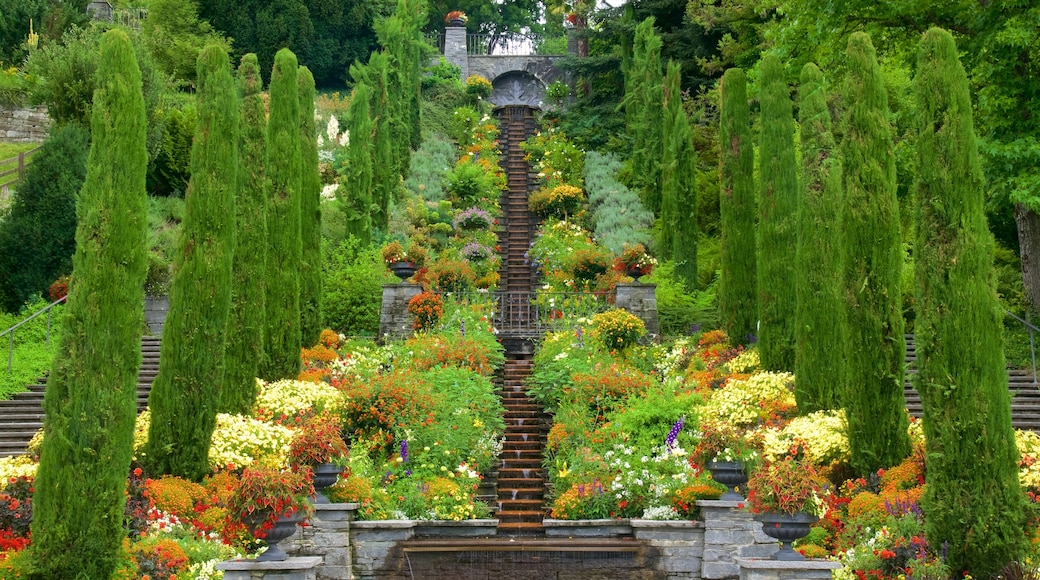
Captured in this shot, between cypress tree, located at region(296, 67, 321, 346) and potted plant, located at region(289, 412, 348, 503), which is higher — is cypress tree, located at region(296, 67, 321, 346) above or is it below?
above

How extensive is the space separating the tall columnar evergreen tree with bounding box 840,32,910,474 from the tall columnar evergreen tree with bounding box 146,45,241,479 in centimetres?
759

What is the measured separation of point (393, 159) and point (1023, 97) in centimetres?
1704

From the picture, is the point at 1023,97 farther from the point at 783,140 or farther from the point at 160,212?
the point at 160,212

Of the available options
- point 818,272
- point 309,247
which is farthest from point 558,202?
point 818,272

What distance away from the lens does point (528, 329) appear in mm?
22609

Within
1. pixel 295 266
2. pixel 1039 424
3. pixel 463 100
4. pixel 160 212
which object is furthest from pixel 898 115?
pixel 463 100

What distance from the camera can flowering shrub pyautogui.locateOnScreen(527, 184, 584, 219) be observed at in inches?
1244

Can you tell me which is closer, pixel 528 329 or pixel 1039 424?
pixel 1039 424

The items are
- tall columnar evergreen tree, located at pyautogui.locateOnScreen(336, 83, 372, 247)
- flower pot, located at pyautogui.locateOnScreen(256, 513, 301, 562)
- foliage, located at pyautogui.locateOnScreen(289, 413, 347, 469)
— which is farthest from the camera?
tall columnar evergreen tree, located at pyautogui.locateOnScreen(336, 83, 372, 247)

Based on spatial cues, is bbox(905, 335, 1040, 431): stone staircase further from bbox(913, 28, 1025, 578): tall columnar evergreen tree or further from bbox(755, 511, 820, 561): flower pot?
bbox(755, 511, 820, 561): flower pot

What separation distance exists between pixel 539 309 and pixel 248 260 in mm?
9333

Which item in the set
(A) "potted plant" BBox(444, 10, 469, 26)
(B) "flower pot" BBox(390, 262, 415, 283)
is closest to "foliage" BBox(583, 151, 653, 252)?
(B) "flower pot" BBox(390, 262, 415, 283)

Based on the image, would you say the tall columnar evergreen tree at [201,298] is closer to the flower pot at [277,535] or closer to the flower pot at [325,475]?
the flower pot at [325,475]

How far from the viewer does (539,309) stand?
24453 mm
